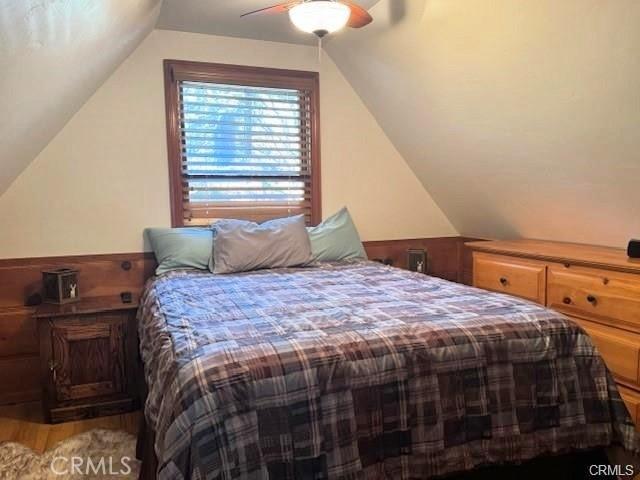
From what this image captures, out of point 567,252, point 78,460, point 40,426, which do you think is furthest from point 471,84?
point 40,426

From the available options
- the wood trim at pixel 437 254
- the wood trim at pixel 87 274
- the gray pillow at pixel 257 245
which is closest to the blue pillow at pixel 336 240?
the gray pillow at pixel 257 245

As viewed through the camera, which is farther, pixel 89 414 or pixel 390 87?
pixel 390 87

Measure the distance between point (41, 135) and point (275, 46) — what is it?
1587mm

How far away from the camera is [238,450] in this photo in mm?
1255

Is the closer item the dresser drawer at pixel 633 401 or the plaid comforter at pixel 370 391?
the plaid comforter at pixel 370 391

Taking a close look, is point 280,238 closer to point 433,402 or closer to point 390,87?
point 390,87

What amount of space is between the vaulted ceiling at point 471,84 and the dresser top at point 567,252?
8cm

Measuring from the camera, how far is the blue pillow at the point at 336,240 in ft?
10.4

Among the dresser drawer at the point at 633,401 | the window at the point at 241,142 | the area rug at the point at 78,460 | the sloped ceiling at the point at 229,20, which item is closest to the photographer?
the area rug at the point at 78,460

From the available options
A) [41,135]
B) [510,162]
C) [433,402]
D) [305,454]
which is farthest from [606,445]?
[41,135]

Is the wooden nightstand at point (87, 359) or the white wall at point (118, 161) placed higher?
the white wall at point (118, 161)

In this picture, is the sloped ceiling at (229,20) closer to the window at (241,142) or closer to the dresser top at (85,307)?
the window at (241,142)

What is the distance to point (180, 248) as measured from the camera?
2865 mm

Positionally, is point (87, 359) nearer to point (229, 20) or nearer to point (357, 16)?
point (229, 20)
